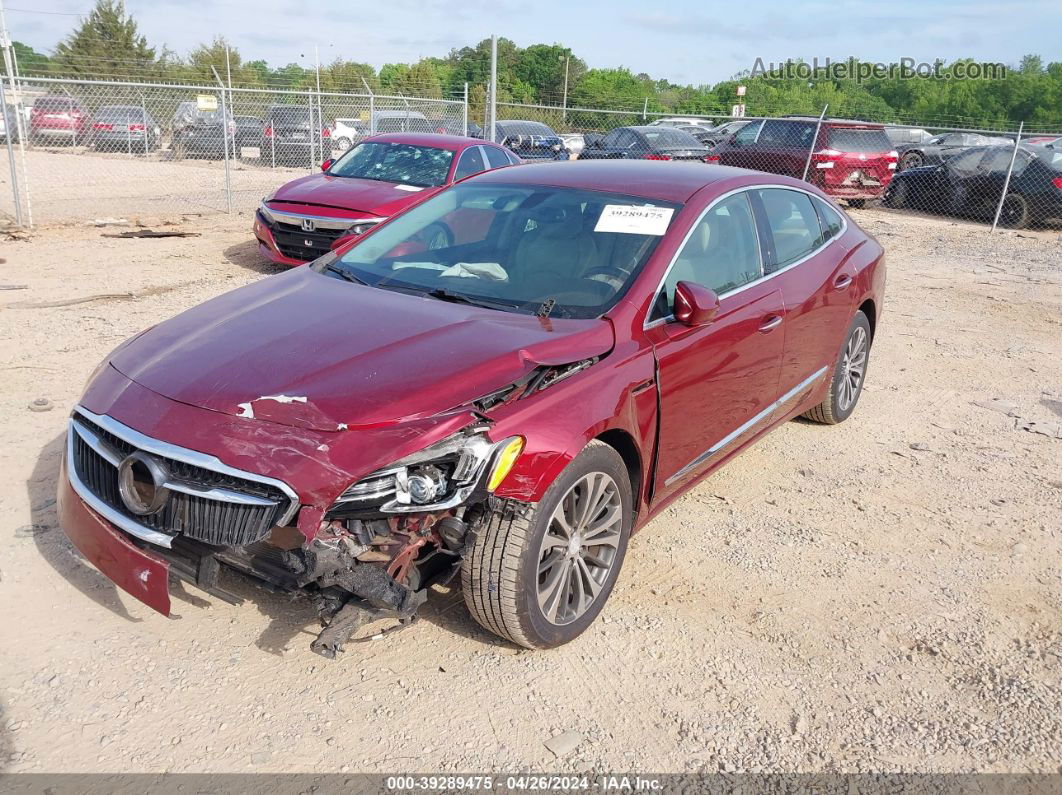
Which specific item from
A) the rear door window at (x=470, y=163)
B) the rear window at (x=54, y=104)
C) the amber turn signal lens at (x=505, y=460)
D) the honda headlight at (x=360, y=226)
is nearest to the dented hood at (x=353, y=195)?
the honda headlight at (x=360, y=226)

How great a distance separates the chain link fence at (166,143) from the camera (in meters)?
15.2

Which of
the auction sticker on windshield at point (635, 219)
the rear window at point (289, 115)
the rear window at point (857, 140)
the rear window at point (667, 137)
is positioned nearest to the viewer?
the auction sticker on windshield at point (635, 219)

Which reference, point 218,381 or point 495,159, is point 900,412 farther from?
point 495,159

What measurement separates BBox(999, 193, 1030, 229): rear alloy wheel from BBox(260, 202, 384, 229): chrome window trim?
12576mm

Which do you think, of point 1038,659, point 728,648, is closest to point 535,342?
point 728,648

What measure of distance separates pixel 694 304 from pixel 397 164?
760cm

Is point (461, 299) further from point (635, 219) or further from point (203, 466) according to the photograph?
point (203, 466)

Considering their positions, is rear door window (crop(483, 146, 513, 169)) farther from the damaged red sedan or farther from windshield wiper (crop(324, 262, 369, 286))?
windshield wiper (crop(324, 262, 369, 286))

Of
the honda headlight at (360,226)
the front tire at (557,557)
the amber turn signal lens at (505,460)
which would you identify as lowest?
the front tire at (557,557)

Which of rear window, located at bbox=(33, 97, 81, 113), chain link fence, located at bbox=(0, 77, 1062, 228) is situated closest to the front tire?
chain link fence, located at bbox=(0, 77, 1062, 228)

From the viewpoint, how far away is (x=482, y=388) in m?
3.00

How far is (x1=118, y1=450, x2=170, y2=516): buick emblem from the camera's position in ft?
9.30

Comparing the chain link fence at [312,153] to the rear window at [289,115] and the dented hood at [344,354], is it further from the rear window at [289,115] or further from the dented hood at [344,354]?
the dented hood at [344,354]

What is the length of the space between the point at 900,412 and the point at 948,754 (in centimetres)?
366
